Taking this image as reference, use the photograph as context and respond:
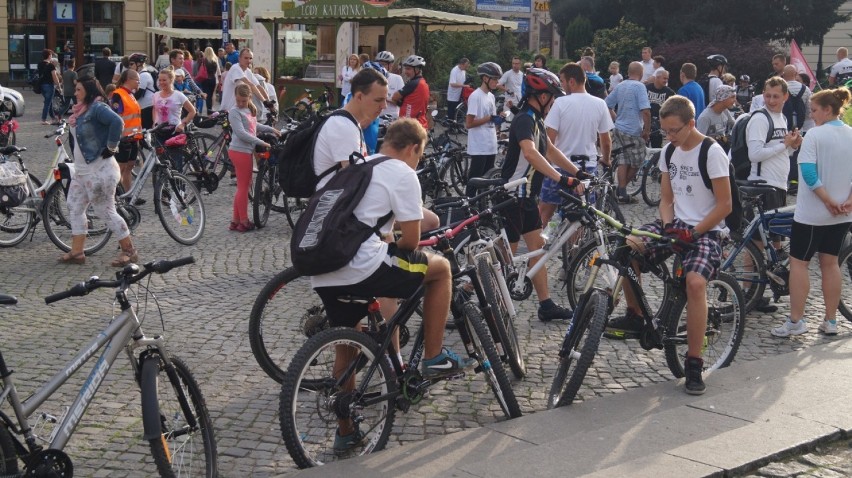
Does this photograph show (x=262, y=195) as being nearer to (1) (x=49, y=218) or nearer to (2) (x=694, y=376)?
(1) (x=49, y=218)

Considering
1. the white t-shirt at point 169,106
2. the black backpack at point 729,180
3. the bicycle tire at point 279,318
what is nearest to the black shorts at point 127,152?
the white t-shirt at point 169,106

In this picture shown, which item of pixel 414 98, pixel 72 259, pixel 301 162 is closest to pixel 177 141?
pixel 72 259

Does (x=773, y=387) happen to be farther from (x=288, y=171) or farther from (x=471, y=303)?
(x=288, y=171)

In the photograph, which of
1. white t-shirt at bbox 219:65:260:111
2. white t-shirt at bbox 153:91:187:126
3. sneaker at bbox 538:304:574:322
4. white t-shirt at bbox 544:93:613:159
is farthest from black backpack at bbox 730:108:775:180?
white t-shirt at bbox 219:65:260:111

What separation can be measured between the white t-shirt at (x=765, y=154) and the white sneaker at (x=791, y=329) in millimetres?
1444

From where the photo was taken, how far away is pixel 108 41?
38969 mm

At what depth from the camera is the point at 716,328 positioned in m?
6.53

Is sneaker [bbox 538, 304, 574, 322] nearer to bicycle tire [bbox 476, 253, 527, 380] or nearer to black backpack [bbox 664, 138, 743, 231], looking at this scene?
bicycle tire [bbox 476, 253, 527, 380]

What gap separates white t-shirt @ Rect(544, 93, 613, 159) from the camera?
920 centimetres

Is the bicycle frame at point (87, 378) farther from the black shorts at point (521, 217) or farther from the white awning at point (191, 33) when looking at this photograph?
the white awning at point (191, 33)

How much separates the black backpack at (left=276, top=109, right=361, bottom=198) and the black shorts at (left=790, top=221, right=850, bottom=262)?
3.28 metres

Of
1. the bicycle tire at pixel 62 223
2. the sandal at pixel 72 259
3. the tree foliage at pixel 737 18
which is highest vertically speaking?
the tree foliage at pixel 737 18

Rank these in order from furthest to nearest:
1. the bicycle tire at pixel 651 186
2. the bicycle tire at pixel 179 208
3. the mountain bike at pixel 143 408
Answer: the bicycle tire at pixel 651 186 < the bicycle tire at pixel 179 208 < the mountain bike at pixel 143 408

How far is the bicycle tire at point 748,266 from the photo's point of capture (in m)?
7.81
